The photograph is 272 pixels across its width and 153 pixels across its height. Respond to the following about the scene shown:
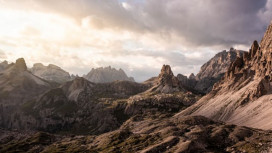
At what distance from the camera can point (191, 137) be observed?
198 metres

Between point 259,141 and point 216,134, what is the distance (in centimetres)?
3555

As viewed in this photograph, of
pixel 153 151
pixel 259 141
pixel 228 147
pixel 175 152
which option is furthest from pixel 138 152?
pixel 259 141

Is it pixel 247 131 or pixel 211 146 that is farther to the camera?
pixel 247 131

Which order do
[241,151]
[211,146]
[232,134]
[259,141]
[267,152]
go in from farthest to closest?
[232,134]
[211,146]
[259,141]
[241,151]
[267,152]

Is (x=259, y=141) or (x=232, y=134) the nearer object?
(x=259, y=141)

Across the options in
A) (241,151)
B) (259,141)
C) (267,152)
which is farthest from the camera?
(259,141)

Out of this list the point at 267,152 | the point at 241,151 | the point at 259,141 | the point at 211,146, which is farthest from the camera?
the point at 211,146

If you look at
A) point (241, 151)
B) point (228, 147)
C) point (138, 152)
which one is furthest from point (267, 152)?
point (138, 152)

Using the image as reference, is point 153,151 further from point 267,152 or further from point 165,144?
point 267,152

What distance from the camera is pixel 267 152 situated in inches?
5827

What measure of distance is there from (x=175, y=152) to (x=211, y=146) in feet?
110

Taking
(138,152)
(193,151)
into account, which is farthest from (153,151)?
(193,151)

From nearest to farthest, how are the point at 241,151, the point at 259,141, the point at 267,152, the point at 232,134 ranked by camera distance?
the point at 267,152
the point at 241,151
the point at 259,141
the point at 232,134

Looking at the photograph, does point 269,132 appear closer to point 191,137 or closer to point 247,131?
point 247,131
